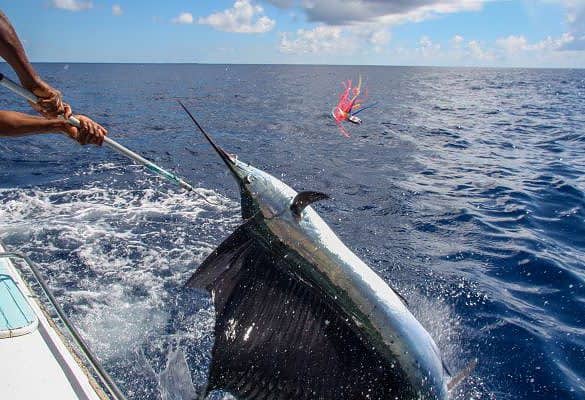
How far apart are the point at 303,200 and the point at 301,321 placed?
0.87 meters

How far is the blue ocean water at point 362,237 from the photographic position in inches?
169

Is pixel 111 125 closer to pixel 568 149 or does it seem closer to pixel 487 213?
pixel 487 213

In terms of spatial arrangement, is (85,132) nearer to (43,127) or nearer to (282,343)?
(43,127)

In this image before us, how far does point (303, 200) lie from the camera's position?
119 inches

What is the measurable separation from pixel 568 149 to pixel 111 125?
18.3 metres

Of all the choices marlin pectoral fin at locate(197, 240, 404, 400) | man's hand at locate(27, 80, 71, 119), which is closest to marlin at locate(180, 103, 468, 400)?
marlin pectoral fin at locate(197, 240, 404, 400)

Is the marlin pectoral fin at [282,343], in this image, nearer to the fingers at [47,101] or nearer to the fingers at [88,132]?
the fingers at [88,132]

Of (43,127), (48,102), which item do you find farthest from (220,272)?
(48,102)

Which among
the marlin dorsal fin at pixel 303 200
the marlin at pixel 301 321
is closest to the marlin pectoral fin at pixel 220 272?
the marlin at pixel 301 321

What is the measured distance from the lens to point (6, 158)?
11586 mm

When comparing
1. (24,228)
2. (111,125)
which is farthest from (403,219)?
(111,125)

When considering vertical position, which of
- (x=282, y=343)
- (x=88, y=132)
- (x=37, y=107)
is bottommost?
(x=282, y=343)

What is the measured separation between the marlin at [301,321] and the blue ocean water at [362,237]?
124cm

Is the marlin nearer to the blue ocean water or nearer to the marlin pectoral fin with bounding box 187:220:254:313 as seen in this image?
the marlin pectoral fin with bounding box 187:220:254:313
